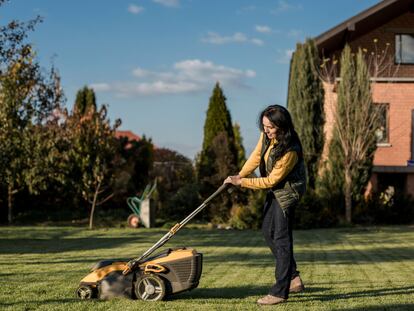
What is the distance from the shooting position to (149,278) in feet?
20.5

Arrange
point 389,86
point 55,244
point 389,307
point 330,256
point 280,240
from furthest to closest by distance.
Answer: point 389,86, point 55,244, point 330,256, point 280,240, point 389,307

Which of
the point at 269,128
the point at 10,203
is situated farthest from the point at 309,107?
the point at 269,128

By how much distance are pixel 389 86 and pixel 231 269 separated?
15619 millimetres

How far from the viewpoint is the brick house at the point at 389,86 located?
22.7 meters

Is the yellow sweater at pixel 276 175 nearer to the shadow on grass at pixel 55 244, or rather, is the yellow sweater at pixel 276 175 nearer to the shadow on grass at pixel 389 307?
the shadow on grass at pixel 389 307

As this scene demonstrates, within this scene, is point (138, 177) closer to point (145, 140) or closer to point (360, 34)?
point (145, 140)

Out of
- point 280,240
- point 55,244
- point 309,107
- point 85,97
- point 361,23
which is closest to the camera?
point 280,240

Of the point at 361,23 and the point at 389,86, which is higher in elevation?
the point at 361,23

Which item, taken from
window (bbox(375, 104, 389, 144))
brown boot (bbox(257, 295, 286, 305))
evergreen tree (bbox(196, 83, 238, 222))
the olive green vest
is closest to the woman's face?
the olive green vest

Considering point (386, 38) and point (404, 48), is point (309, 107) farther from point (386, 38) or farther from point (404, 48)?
point (404, 48)

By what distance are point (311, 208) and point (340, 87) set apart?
4.12m

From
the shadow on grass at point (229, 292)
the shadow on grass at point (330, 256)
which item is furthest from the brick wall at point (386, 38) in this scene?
the shadow on grass at point (229, 292)

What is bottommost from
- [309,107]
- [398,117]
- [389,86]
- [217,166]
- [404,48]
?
[217,166]

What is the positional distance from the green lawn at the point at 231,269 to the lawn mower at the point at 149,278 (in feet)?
0.40
